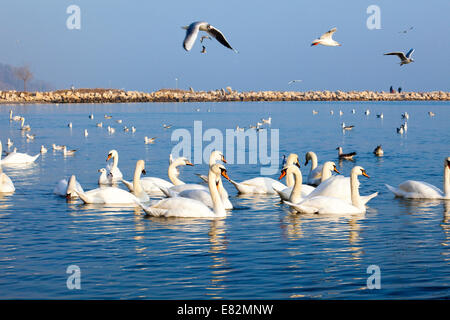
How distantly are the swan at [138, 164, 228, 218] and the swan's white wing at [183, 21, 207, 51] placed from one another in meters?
3.48

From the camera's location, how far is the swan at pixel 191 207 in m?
14.2

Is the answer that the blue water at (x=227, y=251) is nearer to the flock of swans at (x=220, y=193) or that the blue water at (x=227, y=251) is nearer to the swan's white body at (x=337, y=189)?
the flock of swans at (x=220, y=193)

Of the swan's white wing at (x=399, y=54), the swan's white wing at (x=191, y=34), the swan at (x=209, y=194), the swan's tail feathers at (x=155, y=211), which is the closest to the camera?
the swan's white wing at (x=191, y=34)

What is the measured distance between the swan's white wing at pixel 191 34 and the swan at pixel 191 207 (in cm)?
348

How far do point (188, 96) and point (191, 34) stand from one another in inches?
5354

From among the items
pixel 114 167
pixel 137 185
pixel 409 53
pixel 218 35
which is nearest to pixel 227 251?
pixel 218 35

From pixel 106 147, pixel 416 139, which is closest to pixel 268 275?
pixel 106 147

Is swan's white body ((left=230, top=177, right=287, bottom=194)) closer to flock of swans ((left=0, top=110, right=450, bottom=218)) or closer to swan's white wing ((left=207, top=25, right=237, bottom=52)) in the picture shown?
flock of swans ((left=0, top=110, right=450, bottom=218))

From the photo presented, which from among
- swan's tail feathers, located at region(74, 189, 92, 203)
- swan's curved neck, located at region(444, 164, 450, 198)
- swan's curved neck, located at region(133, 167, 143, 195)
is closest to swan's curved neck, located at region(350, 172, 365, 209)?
swan's curved neck, located at region(444, 164, 450, 198)

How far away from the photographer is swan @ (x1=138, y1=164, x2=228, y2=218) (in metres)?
14.2

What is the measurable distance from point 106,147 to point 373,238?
988 inches

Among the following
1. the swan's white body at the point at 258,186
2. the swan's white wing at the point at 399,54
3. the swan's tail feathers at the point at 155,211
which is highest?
the swan's white wing at the point at 399,54

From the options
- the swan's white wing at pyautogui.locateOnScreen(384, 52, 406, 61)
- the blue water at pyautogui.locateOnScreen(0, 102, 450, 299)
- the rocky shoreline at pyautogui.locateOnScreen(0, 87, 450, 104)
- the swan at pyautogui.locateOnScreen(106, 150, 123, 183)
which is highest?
the rocky shoreline at pyautogui.locateOnScreen(0, 87, 450, 104)

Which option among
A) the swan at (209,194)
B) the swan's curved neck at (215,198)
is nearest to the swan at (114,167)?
the swan at (209,194)
